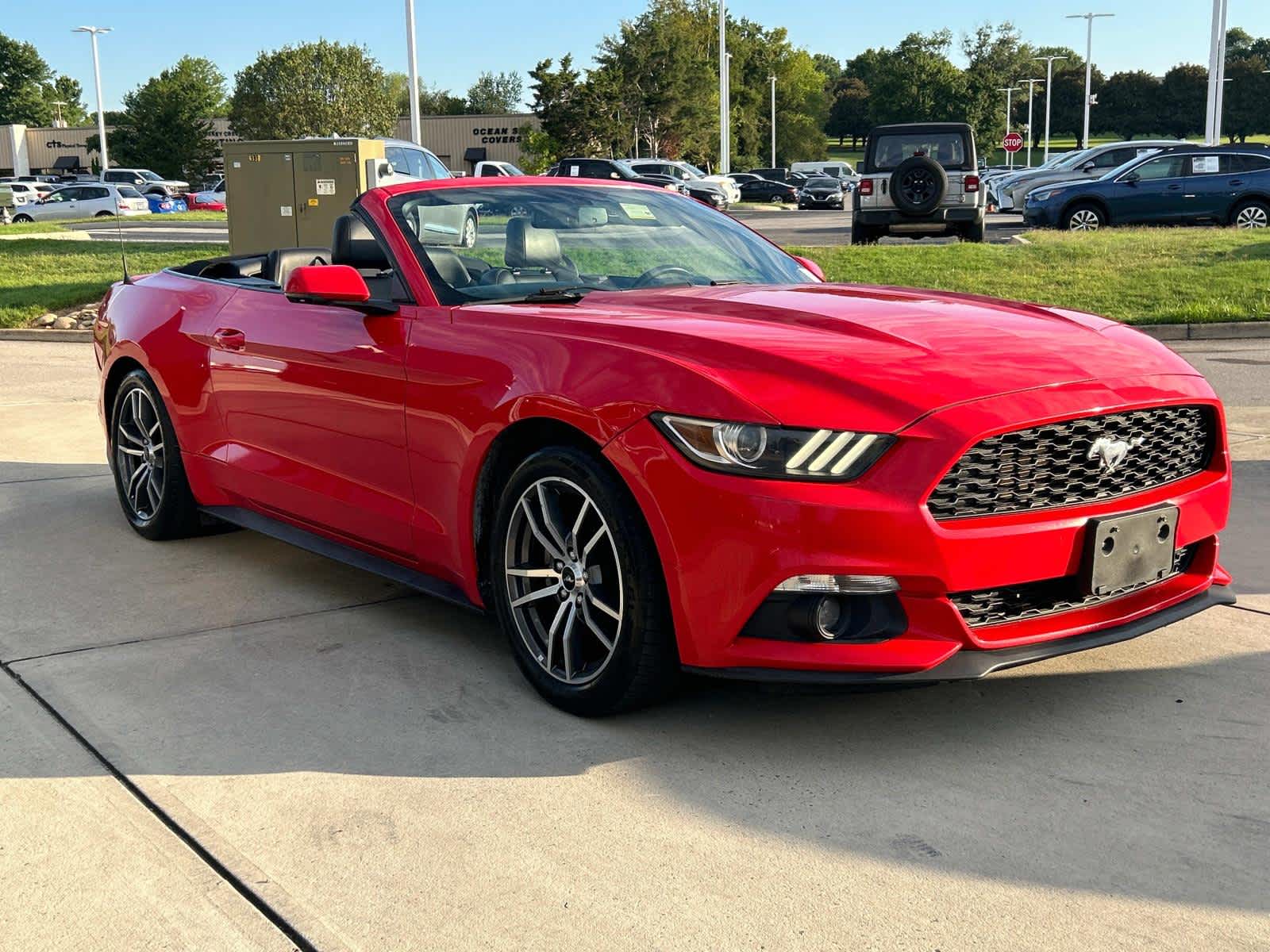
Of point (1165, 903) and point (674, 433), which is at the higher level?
point (674, 433)

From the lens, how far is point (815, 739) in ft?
12.1

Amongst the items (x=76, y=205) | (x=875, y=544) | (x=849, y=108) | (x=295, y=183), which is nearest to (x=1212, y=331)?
(x=295, y=183)

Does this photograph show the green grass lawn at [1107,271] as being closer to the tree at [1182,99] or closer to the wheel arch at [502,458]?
the wheel arch at [502,458]

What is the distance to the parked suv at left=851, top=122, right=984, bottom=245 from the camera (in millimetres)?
19484

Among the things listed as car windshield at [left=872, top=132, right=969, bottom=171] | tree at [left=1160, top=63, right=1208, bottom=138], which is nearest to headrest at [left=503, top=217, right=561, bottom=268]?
car windshield at [left=872, top=132, right=969, bottom=171]

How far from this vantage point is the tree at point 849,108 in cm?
13712

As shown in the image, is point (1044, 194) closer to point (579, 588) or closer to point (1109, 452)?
point (1109, 452)

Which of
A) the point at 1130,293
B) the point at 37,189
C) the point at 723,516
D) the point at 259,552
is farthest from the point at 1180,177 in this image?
the point at 37,189

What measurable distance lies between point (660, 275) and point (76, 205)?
46541 mm

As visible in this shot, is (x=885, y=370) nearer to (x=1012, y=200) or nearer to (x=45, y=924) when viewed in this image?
(x=45, y=924)

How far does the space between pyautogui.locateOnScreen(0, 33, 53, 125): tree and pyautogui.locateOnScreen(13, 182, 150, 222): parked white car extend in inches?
2881

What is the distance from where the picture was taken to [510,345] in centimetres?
399

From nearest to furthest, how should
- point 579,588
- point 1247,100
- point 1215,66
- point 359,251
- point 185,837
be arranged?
point 185,837 < point 579,588 < point 359,251 < point 1215,66 < point 1247,100

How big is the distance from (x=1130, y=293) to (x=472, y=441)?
11.5 m
